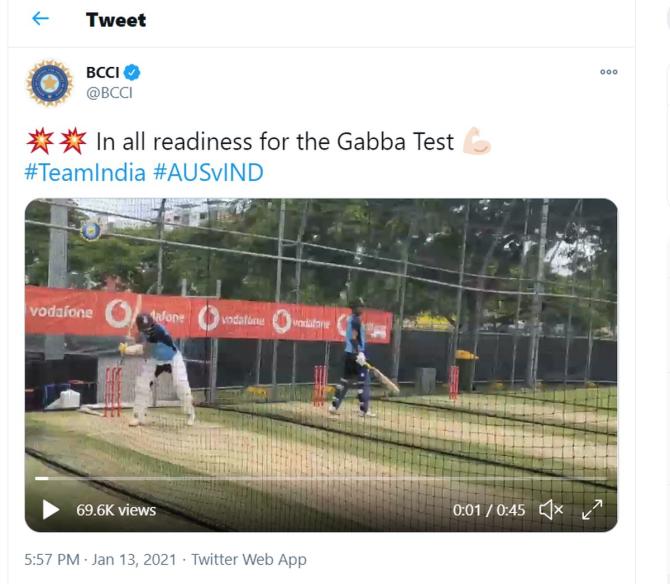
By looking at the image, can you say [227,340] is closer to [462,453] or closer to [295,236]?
[295,236]

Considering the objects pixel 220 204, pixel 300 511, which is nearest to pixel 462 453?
pixel 300 511

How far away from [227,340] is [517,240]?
1.22 m

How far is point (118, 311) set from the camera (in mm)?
3758

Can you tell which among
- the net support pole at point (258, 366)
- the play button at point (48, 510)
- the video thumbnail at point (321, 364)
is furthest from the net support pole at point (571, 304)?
the play button at point (48, 510)

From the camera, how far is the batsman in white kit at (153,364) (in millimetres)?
3787

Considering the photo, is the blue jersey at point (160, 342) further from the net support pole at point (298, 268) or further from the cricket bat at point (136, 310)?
the net support pole at point (298, 268)

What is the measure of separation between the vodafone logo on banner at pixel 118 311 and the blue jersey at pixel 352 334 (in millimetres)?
855

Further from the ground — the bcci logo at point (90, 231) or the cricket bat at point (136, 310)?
the bcci logo at point (90, 231)
